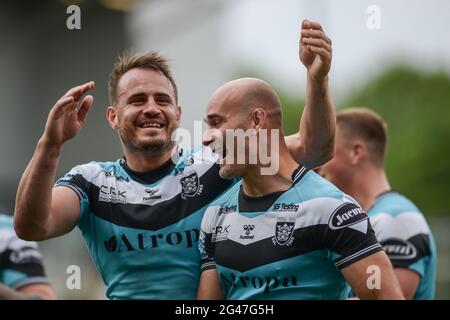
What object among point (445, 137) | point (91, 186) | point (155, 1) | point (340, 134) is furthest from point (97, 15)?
point (445, 137)

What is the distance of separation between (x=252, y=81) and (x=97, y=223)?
4.20ft

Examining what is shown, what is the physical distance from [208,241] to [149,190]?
54 cm

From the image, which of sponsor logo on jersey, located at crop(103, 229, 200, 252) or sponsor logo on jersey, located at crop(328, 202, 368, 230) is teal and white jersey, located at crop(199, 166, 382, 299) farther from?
sponsor logo on jersey, located at crop(103, 229, 200, 252)

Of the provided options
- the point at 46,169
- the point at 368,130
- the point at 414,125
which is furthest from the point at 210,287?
the point at 414,125

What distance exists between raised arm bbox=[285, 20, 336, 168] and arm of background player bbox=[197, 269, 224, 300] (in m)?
0.86

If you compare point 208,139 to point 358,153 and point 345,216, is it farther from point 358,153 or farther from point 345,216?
point 358,153

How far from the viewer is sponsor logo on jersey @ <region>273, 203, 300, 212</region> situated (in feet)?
17.3

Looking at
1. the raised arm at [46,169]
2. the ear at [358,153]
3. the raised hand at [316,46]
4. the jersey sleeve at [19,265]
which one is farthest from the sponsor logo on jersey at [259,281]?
the ear at [358,153]

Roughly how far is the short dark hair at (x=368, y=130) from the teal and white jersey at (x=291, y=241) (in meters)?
2.72

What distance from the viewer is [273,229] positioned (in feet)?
17.4

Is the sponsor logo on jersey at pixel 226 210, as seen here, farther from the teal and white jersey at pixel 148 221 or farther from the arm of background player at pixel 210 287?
the arm of background player at pixel 210 287

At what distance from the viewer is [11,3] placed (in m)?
25.2

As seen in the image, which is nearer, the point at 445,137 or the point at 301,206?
the point at 301,206
